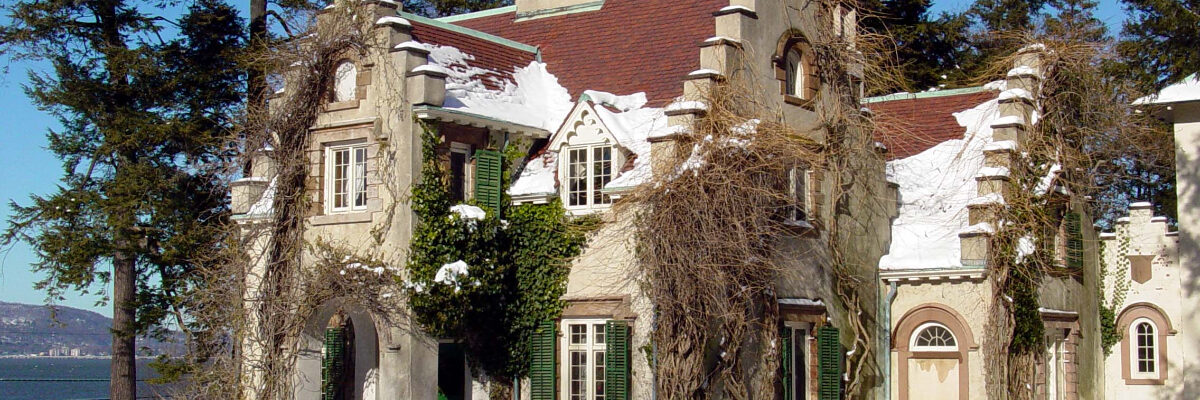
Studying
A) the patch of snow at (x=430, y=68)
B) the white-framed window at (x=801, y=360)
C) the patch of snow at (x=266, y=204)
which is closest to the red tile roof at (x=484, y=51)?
the patch of snow at (x=430, y=68)

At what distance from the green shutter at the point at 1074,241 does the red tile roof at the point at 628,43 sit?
8516 millimetres

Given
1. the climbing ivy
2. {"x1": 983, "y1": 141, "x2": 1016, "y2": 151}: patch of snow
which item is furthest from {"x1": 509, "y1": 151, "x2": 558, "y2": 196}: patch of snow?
{"x1": 983, "y1": 141, "x2": 1016, "y2": 151}: patch of snow

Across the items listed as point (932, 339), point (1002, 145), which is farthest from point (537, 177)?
point (1002, 145)

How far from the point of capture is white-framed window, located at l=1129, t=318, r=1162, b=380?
32938 mm

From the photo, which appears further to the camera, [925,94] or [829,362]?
[925,94]

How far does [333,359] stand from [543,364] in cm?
455

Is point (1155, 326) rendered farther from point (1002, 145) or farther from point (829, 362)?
point (829, 362)

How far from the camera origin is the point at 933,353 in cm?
2556

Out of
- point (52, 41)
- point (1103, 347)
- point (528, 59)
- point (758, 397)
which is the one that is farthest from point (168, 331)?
point (1103, 347)

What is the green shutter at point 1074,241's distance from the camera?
89.5ft

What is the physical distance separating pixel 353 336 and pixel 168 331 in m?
7.80

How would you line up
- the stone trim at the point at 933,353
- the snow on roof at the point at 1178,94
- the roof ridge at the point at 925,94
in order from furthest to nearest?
the roof ridge at the point at 925,94 → the stone trim at the point at 933,353 → the snow on roof at the point at 1178,94

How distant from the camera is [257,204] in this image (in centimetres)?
2433

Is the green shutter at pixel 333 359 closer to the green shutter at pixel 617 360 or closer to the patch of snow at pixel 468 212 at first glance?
the patch of snow at pixel 468 212
